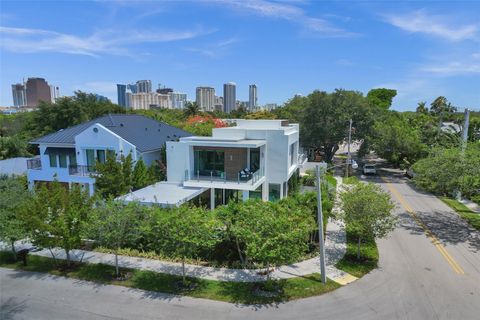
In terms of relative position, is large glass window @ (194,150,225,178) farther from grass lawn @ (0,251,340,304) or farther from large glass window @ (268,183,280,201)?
grass lawn @ (0,251,340,304)

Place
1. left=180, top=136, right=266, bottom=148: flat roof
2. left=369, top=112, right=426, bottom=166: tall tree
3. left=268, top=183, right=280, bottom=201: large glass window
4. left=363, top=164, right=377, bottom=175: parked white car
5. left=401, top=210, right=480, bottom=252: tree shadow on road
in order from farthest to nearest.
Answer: left=363, top=164, right=377, bottom=175: parked white car < left=369, top=112, right=426, bottom=166: tall tree < left=268, top=183, right=280, bottom=201: large glass window < left=180, top=136, right=266, bottom=148: flat roof < left=401, top=210, right=480, bottom=252: tree shadow on road

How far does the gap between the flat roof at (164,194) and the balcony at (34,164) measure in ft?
42.6

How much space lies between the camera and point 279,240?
41.3 feet

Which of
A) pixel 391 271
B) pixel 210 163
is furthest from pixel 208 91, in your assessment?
pixel 391 271

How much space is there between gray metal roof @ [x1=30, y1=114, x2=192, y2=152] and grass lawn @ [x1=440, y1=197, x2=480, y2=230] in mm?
25538

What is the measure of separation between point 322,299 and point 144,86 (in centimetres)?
17665

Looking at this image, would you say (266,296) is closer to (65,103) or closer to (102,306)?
(102,306)

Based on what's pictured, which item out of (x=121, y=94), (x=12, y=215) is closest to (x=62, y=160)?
(x=12, y=215)

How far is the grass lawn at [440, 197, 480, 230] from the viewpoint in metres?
22.7

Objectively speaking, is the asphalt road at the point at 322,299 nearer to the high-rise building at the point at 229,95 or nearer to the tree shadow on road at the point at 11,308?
the tree shadow on road at the point at 11,308

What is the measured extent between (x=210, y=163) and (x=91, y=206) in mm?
10018

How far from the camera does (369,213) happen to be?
52.0 ft

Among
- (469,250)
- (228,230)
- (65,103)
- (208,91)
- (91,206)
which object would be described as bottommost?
(469,250)

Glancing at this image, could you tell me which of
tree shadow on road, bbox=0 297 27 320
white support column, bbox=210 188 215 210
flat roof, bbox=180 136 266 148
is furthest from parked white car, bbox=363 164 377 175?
tree shadow on road, bbox=0 297 27 320
